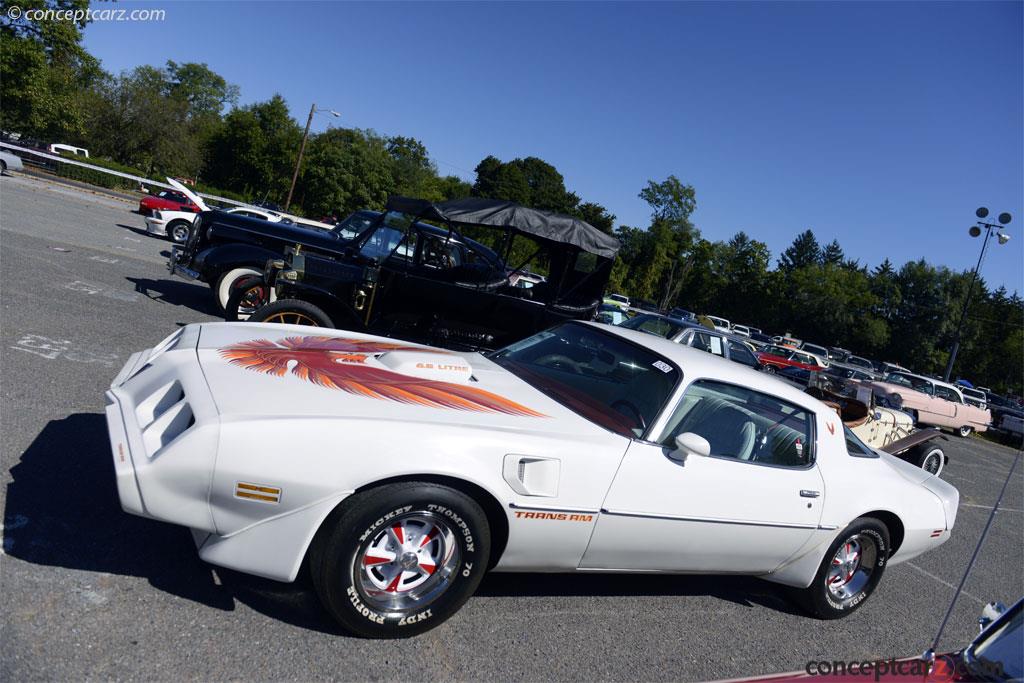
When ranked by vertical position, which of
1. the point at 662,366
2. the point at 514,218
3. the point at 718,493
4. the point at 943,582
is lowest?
the point at 943,582

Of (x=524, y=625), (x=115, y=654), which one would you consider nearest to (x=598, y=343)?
(x=524, y=625)

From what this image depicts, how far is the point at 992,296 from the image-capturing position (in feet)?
215

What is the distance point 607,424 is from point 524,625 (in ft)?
3.49

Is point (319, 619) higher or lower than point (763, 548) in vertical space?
lower

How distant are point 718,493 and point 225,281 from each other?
298 inches

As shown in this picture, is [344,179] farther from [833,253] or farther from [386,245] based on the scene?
[833,253]

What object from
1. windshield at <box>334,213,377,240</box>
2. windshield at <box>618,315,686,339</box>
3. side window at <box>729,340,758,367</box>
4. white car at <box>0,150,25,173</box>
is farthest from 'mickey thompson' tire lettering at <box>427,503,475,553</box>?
white car at <box>0,150,25,173</box>

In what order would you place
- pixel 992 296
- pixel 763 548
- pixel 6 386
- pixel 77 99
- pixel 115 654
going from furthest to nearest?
pixel 992 296 < pixel 77 99 < pixel 6 386 < pixel 763 548 < pixel 115 654

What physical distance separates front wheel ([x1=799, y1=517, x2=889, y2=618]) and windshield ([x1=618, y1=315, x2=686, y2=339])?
877 centimetres

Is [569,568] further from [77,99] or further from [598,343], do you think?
[77,99]

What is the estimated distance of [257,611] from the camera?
9.34 ft

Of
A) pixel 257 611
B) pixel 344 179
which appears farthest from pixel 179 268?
pixel 344 179

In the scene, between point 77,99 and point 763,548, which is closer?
point 763,548

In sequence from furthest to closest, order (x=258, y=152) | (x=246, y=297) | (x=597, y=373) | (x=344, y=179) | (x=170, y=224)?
1. (x=258, y=152)
2. (x=344, y=179)
3. (x=170, y=224)
4. (x=246, y=297)
5. (x=597, y=373)
